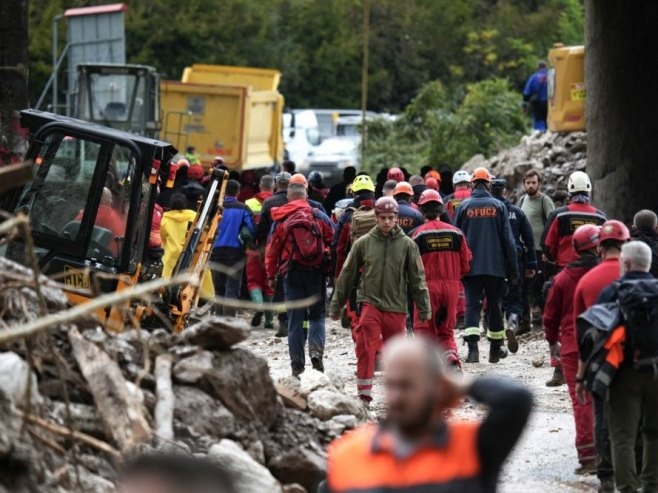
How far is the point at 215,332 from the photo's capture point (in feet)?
31.6

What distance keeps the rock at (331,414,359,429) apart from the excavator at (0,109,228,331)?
2048 millimetres

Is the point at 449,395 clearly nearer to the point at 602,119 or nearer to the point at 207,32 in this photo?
the point at 602,119

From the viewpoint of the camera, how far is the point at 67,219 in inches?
472

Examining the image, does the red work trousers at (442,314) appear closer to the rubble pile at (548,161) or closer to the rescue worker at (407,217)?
the rescue worker at (407,217)

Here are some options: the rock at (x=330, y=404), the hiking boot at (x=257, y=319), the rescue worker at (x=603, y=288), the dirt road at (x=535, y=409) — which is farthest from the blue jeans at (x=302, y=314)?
the rescue worker at (x=603, y=288)

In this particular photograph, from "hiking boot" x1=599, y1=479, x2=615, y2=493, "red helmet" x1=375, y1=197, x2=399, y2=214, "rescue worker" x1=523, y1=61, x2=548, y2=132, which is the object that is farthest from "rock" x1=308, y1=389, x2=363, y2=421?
"rescue worker" x1=523, y1=61, x2=548, y2=132

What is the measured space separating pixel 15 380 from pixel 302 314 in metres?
6.64

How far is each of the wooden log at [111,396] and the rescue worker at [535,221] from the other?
916 cm

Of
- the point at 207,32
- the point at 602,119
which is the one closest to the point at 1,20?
the point at 602,119

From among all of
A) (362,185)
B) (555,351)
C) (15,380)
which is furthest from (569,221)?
(15,380)

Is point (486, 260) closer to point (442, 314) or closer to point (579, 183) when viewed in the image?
point (579, 183)

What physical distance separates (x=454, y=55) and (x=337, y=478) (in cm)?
4792

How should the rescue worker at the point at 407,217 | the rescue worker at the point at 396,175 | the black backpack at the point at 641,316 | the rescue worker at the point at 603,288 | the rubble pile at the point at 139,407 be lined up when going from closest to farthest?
the rubble pile at the point at 139,407, the black backpack at the point at 641,316, the rescue worker at the point at 603,288, the rescue worker at the point at 407,217, the rescue worker at the point at 396,175

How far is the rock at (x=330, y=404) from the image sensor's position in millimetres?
10492
